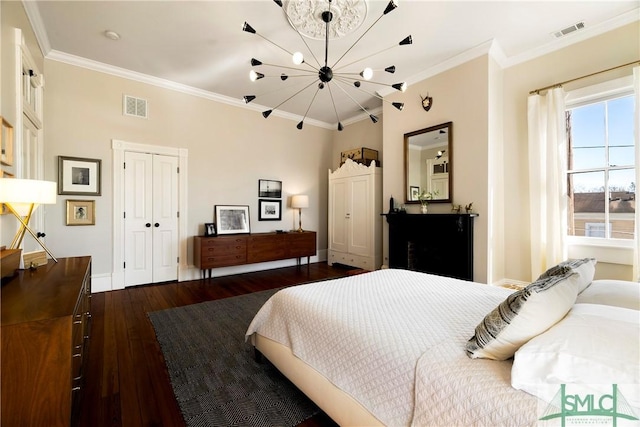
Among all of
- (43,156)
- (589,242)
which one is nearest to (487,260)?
(589,242)

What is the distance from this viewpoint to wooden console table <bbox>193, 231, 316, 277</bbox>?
434 centimetres

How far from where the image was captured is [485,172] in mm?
3518

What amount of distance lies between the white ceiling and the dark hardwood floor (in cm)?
315

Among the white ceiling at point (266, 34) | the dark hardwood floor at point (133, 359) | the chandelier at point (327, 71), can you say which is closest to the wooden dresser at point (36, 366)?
the dark hardwood floor at point (133, 359)

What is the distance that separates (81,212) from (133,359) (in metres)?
2.64

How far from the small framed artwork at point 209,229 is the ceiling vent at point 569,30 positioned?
5.29 metres

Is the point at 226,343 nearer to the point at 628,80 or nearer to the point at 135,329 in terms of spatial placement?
the point at 135,329

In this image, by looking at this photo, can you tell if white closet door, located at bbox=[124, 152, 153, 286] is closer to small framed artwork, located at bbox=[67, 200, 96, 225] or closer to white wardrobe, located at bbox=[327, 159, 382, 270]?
small framed artwork, located at bbox=[67, 200, 96, 225]

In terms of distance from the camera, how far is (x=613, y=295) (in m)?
1.34

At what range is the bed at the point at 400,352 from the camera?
90 centimetres


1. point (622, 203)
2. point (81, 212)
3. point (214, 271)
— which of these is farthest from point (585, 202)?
point (81, 212)

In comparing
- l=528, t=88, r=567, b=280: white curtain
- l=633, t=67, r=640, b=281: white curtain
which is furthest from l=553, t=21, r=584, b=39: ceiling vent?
l=633, t=67, r=640, b=281: white curtain

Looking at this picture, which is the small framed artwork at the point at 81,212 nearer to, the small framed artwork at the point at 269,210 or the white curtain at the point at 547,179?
the small framed artwork at the point at 269,210

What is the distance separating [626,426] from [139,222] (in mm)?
4898
